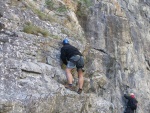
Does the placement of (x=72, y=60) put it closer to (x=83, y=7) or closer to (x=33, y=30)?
(x=33, y=30)

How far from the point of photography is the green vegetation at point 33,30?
12.4 m

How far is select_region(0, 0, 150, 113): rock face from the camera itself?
406 inches

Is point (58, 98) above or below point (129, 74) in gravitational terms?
above

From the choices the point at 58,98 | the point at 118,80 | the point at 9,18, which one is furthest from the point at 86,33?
the point at 58,98

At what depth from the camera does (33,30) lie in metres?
12.6

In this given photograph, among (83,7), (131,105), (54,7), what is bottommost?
(131,105)

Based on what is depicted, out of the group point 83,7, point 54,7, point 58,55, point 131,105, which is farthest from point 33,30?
point 131,105

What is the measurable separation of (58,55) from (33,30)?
1.56 meters

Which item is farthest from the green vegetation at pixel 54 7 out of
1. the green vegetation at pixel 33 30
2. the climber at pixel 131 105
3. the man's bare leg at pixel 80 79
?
the climber at pixel 131 105

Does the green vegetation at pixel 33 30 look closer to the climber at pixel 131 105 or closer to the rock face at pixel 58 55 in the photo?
the rock face at pixel 58 55

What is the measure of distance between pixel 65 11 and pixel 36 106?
292 inches

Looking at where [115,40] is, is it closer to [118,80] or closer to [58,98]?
[118,80]

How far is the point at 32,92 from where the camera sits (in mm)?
10133

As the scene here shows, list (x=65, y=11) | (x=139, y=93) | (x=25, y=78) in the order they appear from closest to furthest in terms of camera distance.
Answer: (x=25, y=78) < (x=65, y=11) < (x=139, y=93)
